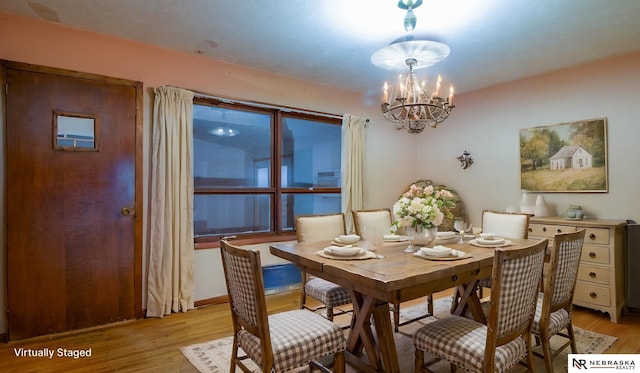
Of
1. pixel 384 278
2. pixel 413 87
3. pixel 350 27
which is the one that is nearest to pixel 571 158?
pixel 413 87

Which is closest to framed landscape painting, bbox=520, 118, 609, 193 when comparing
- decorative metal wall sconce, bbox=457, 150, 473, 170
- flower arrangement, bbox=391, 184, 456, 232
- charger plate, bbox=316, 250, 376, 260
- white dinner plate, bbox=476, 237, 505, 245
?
decorative metal wall sconce, bbox=457, 150, 473, 170

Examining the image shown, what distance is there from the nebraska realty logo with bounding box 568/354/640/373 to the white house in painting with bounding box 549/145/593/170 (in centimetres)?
193

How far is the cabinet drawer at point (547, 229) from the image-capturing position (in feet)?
10.7

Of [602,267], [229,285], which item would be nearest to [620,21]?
[602,267]

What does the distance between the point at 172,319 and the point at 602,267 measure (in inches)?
152

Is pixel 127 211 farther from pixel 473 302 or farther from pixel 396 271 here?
pixel 473 302

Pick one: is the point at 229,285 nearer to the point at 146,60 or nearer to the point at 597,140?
the point at 146,60

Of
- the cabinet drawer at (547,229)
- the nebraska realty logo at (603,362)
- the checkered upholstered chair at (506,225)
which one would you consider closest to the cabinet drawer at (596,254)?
the cabinet drawer at (547,229)

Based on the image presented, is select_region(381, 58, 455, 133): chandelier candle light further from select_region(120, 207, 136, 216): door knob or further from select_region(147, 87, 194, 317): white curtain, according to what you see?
select_region(120, 207, 136, 216): door knob

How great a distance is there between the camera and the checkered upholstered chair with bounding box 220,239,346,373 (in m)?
1.57

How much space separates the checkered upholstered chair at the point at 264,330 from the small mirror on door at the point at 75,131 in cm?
183

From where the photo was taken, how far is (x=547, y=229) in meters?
3.38

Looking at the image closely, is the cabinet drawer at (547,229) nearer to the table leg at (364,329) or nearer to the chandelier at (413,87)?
the chandelier at (413,87)

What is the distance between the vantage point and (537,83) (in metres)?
3.87
